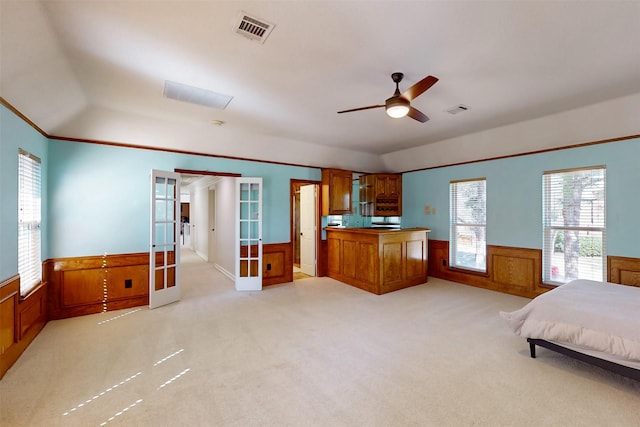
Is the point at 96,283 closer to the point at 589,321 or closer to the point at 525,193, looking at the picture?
the point at 589,321

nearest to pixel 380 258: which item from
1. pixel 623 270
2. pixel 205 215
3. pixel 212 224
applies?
pixel 623 270

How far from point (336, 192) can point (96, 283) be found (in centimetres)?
433

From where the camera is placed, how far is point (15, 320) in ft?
8.64

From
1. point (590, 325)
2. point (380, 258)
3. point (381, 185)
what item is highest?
point (381, 185)

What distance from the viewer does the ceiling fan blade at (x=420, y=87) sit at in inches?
92.3

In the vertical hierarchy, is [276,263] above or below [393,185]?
below

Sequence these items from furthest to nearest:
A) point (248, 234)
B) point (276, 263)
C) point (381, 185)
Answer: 1. point (381, 185)
2. point (276, 263)
3. point (248, 234)

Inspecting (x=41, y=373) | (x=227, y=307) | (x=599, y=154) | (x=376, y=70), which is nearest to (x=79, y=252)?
(x=41, y=373)

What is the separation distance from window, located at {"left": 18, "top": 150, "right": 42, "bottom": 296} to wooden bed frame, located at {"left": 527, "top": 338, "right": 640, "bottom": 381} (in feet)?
17.3

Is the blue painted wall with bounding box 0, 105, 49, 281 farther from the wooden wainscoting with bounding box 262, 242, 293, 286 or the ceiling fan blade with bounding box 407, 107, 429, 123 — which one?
the ceiling fan blade with bounding box 407, 107, 429, 123

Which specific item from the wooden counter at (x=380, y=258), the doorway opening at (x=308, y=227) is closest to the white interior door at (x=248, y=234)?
the doorway opening at (x=308, y=227)

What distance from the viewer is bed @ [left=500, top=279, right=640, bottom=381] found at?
2.12 m

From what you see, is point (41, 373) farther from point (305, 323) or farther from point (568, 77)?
point (568, 77)

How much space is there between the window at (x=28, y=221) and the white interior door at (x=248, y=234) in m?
2.57
